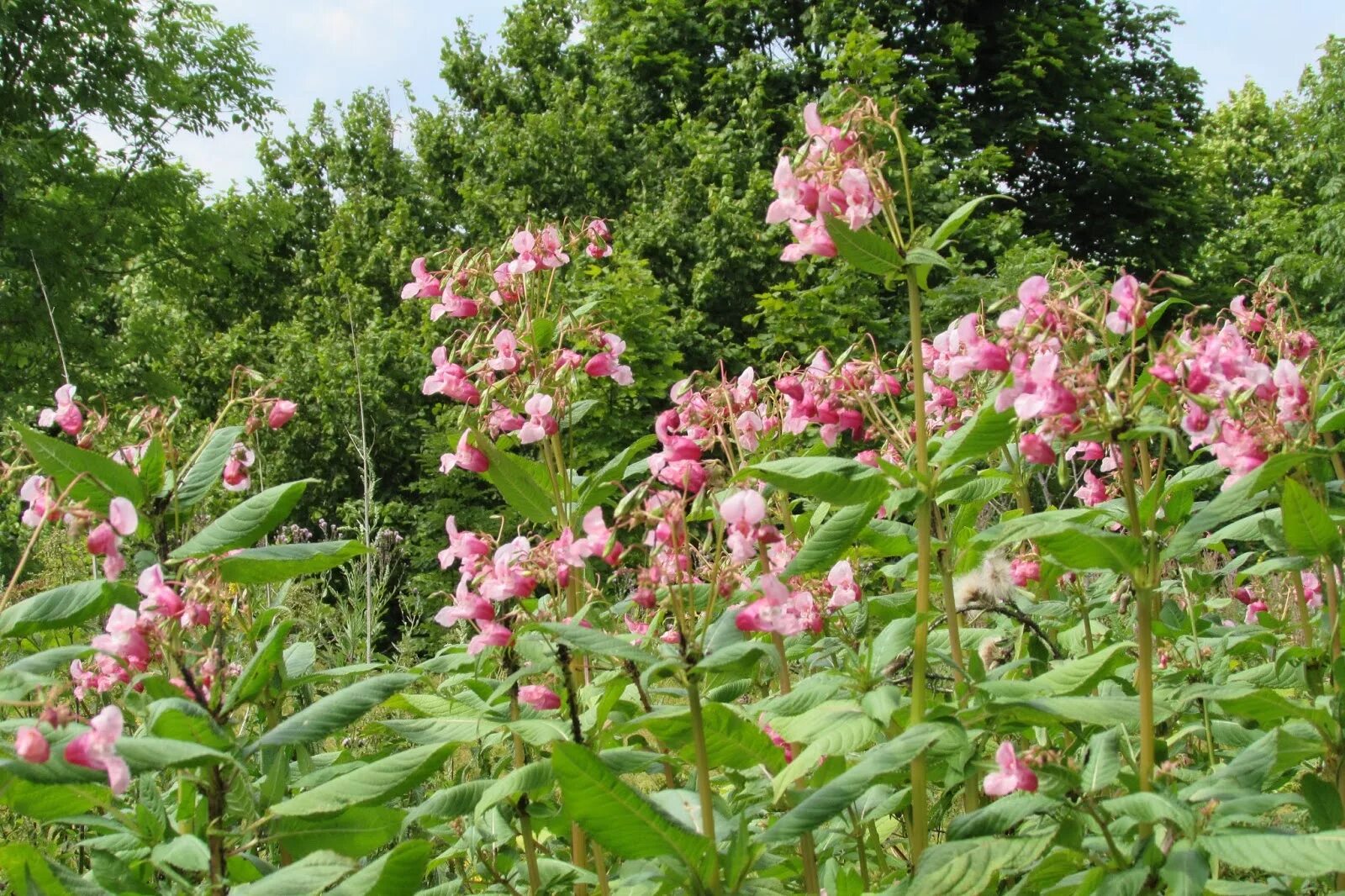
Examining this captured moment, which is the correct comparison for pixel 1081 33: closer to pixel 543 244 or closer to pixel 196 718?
pixel 543 244

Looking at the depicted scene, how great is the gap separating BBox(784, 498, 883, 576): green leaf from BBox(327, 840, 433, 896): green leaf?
0.59 m

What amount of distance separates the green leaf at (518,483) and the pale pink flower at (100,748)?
835mm

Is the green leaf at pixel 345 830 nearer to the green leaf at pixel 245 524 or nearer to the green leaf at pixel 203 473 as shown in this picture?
the green leaf at pixel 245 524

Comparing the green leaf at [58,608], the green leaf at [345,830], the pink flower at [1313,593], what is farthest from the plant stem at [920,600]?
the pink flower at [1313,593]

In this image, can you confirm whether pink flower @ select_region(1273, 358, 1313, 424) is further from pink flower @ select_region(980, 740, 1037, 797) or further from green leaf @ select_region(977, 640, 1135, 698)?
pink flower @ select_region(980, 740, 1037, 797)

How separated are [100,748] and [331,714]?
40 cm

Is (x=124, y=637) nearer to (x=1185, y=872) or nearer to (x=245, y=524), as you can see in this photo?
(x=245, y=524)

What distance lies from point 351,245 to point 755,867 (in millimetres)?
18605

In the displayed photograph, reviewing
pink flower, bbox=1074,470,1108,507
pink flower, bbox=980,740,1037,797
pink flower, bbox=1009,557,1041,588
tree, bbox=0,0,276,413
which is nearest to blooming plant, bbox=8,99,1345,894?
pink flower, bbox=980,740,1037,797

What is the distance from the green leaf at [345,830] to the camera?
5.30 feet

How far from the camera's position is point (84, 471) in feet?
5.40

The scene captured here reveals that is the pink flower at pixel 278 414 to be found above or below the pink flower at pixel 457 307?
below

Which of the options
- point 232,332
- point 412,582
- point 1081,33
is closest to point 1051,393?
point 412,582

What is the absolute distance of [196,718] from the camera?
1.46 meters
